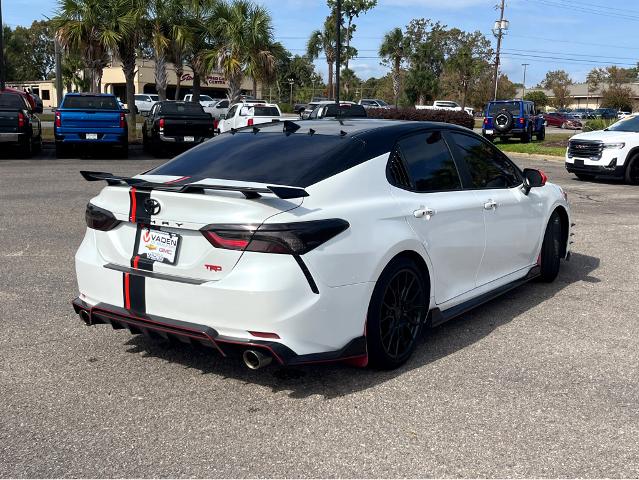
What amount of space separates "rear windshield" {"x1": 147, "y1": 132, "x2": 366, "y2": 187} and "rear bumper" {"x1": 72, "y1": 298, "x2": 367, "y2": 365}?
95cm

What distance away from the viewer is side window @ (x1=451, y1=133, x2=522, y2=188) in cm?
538

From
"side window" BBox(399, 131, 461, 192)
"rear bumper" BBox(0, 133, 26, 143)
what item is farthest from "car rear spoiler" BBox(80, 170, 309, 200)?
"rear bumper" BBox(0, 133, 26, 143)

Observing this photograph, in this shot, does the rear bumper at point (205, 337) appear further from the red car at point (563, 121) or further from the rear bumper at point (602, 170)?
the red car at point (563, 121)

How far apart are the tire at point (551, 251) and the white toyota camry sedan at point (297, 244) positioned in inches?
52.7

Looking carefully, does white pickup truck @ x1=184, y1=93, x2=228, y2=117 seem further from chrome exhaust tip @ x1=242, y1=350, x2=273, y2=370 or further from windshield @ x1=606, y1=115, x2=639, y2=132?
chrome exhaust tip @ x1=242, y1=350, x2=273, y2=370

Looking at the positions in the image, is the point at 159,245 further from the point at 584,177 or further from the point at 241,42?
the point at 241,42

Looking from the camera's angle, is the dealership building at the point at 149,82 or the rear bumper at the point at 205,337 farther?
the dealership building at the point at 149,82

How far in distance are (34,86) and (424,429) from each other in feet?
291

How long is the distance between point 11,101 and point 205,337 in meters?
18.6

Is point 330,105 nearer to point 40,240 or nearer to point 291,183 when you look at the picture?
point 40,240

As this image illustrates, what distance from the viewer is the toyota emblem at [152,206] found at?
3.92 m

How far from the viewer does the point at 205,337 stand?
12.3ft

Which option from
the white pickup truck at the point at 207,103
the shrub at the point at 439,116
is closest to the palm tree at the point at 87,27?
the shrub at the point at 439,116

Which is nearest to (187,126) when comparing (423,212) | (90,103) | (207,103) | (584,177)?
(90,103)
